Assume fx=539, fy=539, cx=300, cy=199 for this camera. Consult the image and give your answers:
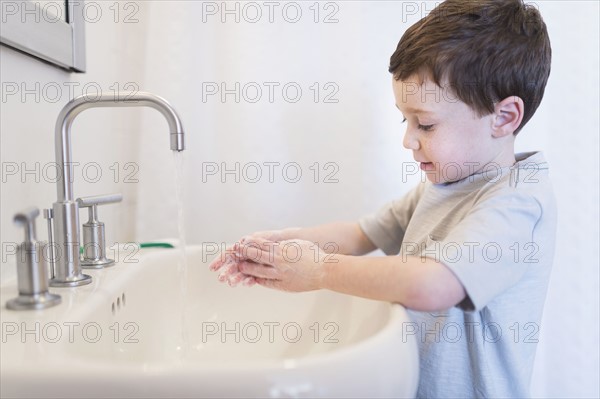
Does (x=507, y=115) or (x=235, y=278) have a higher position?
(x=507, y=115)

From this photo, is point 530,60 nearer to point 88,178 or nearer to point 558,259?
point 558,259

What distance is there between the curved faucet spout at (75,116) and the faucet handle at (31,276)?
10cm

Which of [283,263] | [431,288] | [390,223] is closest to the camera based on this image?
[431,288]

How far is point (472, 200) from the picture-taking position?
28.0 inches

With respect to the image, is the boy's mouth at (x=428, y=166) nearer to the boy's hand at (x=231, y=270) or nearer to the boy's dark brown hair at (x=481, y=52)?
the boy's dark brown hair at (x=481, y=52)

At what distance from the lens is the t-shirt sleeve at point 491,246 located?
551 mm

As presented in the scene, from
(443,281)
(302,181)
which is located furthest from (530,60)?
(302,181)

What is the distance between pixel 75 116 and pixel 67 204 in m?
0.10

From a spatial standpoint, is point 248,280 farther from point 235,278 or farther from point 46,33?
point 46,33

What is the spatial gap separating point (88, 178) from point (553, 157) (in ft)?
2.78

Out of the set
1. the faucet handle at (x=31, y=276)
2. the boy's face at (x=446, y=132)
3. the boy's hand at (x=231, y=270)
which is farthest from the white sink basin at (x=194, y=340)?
the boy's face at (x=446, y=132)

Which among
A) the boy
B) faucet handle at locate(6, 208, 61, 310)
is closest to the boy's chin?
the boy

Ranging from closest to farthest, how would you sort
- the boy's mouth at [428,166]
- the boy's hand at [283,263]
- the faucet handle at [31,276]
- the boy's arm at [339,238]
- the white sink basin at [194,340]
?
the white sink basin at [194,340]
the faucet handle at [31,276]
the boy's hand at [283,263]
the boy's mouth at [428,166]
the boy's arm at [339,238]

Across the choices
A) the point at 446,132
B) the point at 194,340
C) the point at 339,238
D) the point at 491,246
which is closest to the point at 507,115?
the point at 446,132
